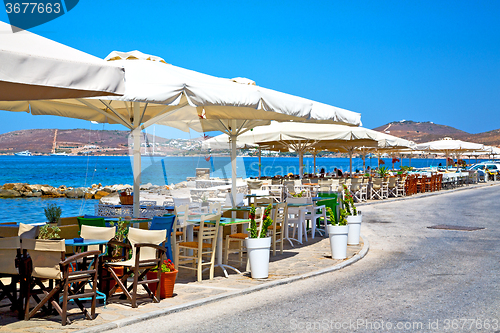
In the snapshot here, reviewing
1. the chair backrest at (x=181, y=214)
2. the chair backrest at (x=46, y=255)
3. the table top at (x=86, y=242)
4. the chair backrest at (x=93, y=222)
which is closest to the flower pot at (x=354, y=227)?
the chair backrest at (x=181, y=214)

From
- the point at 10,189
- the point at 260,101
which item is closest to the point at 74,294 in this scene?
the point at 260,101

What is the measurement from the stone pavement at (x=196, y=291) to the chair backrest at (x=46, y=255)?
0.51 meters

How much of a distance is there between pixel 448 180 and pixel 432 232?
66.9ft

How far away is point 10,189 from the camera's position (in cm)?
3878

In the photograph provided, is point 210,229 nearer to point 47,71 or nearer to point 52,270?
point 52,270

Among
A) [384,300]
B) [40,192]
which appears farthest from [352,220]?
[40,192]

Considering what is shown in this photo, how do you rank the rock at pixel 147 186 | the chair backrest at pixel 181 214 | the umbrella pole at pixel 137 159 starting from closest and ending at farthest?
the chair backrest at pixel 181 214 → the umbrella pole at pixel 137 159 → the rock at pixel 147 186

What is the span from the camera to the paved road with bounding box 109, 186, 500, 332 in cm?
496

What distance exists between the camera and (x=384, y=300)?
5891mm

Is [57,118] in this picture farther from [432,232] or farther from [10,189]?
[10,189]

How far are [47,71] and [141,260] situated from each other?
267cm

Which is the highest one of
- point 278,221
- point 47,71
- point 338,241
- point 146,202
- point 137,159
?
point 47,71

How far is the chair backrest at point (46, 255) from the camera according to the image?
16.4 feet

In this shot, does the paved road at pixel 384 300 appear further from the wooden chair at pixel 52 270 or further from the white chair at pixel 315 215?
the white chair at pixel 315 215
